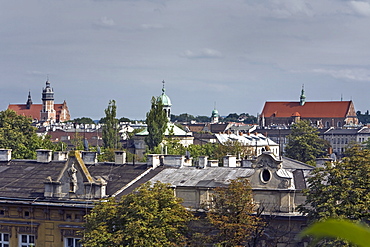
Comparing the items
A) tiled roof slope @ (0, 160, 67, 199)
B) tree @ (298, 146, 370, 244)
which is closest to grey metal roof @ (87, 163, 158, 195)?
tiled roof slope @ (0, 160, 67, 199)

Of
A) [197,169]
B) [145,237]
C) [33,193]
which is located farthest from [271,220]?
[33,193]

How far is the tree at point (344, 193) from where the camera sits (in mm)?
Result: 28344

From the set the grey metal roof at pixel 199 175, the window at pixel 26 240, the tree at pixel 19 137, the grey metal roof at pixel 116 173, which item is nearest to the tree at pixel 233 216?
the grey metal roof at pixel 199 175

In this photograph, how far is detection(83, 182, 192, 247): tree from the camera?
29484 millimetres

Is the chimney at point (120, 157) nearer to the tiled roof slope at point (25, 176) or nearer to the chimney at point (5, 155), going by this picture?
the tiled roof slope at point (25, 176)

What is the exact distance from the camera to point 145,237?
2952cm

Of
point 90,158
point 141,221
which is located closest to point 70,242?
point 90,158

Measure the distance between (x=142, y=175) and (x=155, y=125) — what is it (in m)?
73.7

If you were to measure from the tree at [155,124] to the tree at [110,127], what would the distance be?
21.3 ft

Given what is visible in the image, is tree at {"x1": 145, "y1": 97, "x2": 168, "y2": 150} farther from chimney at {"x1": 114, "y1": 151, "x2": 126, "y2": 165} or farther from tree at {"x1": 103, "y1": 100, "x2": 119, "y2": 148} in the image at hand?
chimney at {"x1": 114, "y1": 151, "x2": 126, "y2": 165}

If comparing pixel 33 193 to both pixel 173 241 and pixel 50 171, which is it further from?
pixel 173 241

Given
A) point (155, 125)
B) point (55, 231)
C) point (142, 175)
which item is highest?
point (155, 125)

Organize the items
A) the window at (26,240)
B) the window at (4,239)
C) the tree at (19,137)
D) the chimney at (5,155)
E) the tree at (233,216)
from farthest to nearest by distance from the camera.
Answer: the tree at (19,137) < the chimney at (5,155) < the window at (4,239) < the window at (26,240) < the tree at (233,216)

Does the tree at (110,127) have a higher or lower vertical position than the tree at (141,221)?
higher
